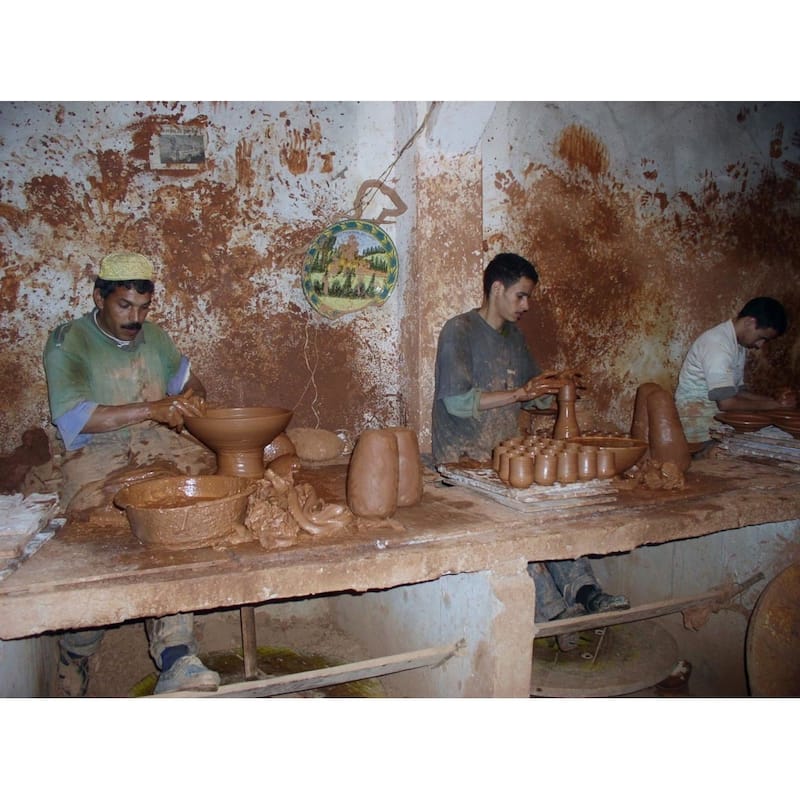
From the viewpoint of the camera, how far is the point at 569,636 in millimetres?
3496

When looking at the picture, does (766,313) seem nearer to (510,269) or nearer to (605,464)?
(510,269)

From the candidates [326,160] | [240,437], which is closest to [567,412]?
[240,437]

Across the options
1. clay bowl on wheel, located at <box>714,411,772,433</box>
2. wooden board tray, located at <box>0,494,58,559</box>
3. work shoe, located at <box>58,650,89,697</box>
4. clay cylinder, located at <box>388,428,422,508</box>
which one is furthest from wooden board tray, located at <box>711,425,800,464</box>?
work shoe, located at <box>58,650,89,697</box>

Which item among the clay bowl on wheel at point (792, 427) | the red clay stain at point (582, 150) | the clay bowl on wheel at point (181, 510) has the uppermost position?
the red clay stain at point (582, 150)

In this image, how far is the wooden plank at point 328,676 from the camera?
228cm

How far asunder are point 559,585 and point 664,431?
1.01m

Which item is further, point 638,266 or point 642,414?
point 638,266

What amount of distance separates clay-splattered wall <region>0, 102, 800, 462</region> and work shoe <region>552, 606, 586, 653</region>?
4.98 ft

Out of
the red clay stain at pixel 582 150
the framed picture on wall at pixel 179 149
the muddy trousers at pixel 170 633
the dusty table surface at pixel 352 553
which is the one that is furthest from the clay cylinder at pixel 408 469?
the red clay stain at pixel 582 150

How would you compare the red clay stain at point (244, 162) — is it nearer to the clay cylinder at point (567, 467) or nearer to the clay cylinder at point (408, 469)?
the clay cylinder at point (408, 469)

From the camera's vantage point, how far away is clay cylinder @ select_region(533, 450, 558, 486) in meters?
2.63

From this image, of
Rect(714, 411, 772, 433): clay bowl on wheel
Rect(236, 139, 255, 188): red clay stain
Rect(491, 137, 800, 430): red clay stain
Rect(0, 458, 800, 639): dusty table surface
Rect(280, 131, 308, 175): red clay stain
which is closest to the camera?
Rect(0, 458, 800, 639): dusty table surface

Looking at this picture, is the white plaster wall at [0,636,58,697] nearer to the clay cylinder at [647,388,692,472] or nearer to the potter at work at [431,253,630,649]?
the potter at work at [431,253,630,649]

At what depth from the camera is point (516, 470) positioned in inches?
103
